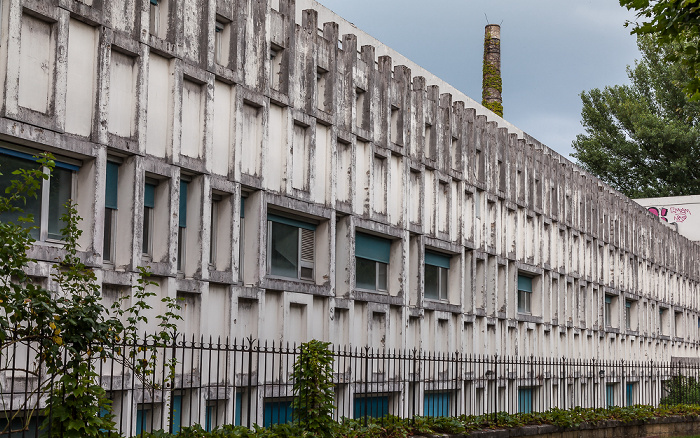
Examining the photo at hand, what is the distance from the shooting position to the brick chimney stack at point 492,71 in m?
49.6

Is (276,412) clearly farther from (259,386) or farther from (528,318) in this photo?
(528,318)

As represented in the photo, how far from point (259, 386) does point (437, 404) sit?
22.5ft

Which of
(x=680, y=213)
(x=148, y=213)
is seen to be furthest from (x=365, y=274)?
(x=680, y=213)

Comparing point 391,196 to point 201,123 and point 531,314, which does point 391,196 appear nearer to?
point 201,123

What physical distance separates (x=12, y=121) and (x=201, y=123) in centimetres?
371

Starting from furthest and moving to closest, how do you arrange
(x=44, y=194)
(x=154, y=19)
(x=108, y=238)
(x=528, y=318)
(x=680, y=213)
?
(x=680, y=213) < (x=528, y=318) < (x=154, y=19) < (x=108, y=238) < (x=44, y=194)

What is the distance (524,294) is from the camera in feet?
90.9

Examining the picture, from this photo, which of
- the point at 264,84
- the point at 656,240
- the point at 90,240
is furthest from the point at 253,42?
the point at 656,240

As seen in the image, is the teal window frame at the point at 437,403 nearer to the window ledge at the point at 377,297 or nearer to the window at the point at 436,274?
the window at the point at 436,274

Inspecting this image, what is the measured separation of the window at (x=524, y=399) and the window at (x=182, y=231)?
14.4 metres

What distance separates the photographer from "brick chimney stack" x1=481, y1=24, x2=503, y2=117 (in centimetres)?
4956

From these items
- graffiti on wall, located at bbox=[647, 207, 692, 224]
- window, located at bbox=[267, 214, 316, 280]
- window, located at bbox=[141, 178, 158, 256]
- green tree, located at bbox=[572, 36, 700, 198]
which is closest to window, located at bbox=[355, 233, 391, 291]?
window, located at bbox=[267, 214, 316, 280]

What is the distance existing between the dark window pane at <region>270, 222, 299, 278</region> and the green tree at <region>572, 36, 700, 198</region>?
4060 centimetres

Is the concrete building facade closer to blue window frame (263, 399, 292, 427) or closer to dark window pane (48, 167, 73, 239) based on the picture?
dark window pane (48, 167, 73, 239)
